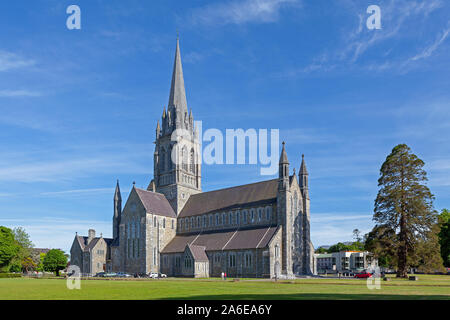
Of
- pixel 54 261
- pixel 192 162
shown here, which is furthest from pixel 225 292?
pixel 54 261

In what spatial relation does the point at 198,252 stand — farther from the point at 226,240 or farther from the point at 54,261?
the point at 54,261

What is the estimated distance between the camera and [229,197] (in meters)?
82.2

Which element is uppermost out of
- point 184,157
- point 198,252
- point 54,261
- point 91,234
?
point 184,157

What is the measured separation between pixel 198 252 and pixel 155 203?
720 inches

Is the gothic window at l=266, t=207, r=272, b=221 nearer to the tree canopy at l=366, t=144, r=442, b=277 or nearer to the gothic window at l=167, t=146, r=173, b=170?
the tree canopy at l=366, t=144, r=442, b=277

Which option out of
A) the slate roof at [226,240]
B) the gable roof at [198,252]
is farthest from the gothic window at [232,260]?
the gable roof at [198,252]

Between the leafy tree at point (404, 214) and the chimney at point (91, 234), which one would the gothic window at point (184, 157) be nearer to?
the chimney at point (91, 234)

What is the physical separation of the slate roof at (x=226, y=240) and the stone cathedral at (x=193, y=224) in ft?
0.65

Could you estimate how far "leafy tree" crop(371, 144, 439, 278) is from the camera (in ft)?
175

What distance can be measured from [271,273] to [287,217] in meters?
9.86

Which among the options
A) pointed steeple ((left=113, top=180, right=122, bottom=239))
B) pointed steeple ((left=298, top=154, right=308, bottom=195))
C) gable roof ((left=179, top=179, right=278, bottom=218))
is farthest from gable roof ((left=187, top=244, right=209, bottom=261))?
pointed steeple ((left=113, top=180, right=122, bottom=239))
